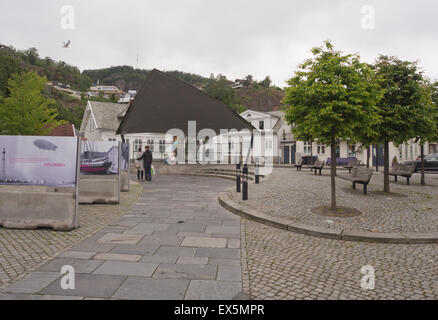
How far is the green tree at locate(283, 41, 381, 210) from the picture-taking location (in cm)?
620

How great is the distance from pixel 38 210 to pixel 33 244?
1157mm

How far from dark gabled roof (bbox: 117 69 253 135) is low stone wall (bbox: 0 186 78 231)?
5.92 meters

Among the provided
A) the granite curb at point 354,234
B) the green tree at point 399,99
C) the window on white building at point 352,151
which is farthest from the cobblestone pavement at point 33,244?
the window on white building at point 352,151

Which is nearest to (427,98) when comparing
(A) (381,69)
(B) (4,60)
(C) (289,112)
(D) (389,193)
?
(A) (381,69)

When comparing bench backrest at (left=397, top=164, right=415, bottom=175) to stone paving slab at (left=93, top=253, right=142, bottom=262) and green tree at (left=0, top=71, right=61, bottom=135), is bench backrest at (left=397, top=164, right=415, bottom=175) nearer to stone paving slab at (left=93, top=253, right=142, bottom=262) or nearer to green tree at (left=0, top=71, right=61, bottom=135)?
stone paving slab at (left=93, top=253, right=142, bottom=262)

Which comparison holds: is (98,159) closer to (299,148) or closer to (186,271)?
(186,271)

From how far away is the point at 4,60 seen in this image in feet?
116

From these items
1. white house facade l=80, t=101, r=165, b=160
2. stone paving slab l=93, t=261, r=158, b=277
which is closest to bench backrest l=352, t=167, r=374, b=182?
stone paving slab l=93, t=261, r=158, b=277

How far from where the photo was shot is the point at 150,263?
398 cm

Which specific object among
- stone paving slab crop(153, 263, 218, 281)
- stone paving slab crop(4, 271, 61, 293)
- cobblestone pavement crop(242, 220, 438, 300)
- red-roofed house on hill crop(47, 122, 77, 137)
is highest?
red-roofed house on hill crop(47, 122, 77, 137)

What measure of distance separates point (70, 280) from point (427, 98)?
1120 centimetres

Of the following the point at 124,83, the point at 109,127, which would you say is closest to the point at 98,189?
the point at 109,127

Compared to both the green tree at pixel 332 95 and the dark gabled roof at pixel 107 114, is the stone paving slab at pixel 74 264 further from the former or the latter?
the dark gabled roof at pixel 107 114

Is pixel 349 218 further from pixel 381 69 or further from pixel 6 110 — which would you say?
pixel 6 110
